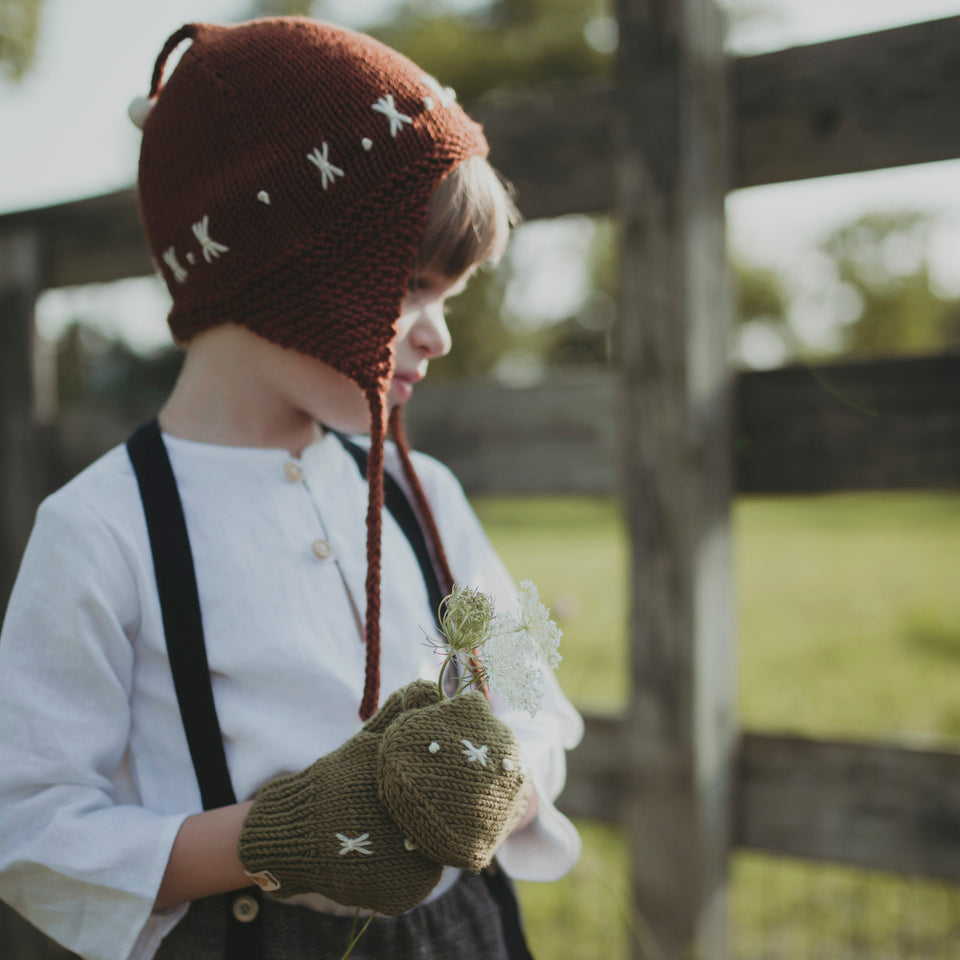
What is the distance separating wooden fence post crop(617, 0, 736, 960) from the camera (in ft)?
5.44

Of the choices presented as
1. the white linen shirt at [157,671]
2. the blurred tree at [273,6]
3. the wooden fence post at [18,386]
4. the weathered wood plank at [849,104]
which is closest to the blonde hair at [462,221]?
the white linen shirt at [157,671]

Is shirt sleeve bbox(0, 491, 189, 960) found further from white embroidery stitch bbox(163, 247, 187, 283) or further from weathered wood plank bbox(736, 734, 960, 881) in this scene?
weathered wood plank bbox(736, 734, 960, 881)

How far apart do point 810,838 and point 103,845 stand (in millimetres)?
1419

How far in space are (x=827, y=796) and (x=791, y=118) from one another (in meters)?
1.40

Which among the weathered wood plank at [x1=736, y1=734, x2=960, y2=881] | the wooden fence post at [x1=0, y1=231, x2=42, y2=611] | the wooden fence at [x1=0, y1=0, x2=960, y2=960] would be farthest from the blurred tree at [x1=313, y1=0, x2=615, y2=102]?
the weathered wood plank at [x1=736, y1=734, x2=960, y2=881]

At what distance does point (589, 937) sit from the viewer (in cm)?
247

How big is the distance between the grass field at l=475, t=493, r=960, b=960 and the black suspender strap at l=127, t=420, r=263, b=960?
0.45m

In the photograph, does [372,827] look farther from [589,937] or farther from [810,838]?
[589,937]

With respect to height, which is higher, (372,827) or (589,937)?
(372,827)

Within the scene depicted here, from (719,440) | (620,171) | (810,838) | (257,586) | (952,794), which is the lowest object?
(810,838)

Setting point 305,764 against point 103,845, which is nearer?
point 103,845

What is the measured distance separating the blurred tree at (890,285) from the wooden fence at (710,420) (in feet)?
71.7

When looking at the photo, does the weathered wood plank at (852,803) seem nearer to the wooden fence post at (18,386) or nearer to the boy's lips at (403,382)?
the boy's lips at (403,382)

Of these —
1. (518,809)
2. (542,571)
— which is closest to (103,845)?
(518,809)
